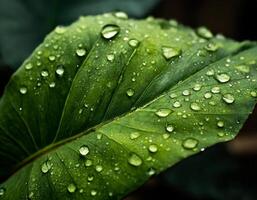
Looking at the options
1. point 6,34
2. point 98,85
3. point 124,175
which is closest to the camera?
point 124,175

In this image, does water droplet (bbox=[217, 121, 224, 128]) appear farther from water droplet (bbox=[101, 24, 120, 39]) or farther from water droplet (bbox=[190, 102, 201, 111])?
water droplet (bbox=[101, 24, 120, 39])

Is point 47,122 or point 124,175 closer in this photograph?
point 124,175

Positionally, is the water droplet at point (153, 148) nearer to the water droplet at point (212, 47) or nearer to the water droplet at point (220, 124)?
the water droplet at point (220, 124)

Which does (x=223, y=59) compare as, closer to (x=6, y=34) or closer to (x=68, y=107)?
(x=68, y=107)

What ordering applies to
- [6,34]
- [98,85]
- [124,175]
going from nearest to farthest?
[124,175] < [98,85] < [6,34]

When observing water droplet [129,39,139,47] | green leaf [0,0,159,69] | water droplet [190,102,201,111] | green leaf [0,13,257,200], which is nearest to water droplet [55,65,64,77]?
green leaf [0,13,257,200]

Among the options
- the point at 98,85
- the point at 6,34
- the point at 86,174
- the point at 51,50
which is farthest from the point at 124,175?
the point at 6,34
